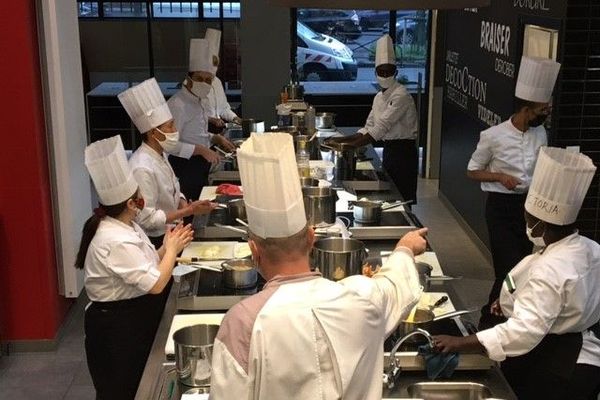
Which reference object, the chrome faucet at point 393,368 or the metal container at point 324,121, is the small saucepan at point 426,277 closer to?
the chrome faucet at point 393,368

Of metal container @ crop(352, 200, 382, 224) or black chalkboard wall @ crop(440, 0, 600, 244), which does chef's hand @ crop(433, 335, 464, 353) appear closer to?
metal container @ crop(352, 200, 382, 224)

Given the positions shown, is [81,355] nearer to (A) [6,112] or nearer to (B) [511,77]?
(A) [6,112]

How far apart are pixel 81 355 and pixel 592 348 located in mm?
2501

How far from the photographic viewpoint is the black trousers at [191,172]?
4.56 m

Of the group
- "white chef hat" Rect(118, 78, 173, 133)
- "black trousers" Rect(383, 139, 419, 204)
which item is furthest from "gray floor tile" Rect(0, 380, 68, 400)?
"black trousers" Rect(383, 139, 419, 204)

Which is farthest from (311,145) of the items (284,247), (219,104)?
(284,247)

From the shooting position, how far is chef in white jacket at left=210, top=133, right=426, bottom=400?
140 centimetres

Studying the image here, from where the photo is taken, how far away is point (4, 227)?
12.1ft

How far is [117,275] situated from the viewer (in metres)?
2.43

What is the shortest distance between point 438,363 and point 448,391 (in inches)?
2.8

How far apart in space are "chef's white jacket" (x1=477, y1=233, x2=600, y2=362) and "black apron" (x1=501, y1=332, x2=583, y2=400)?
0.14 feet

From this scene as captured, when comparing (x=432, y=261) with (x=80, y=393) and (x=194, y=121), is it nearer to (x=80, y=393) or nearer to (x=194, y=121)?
(x=80, y=393)

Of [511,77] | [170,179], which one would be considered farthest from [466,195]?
[170,179]

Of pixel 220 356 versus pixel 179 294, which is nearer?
pixel 220 356
